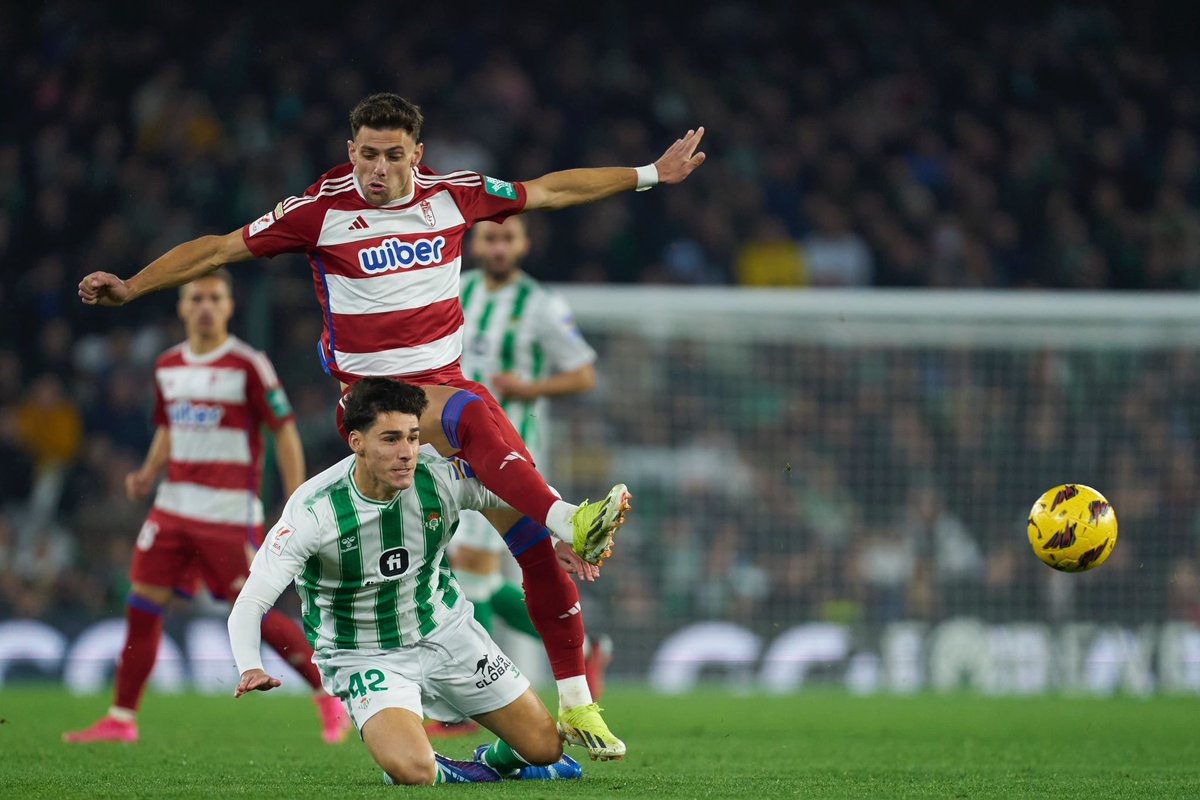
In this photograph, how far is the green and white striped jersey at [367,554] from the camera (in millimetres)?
5492

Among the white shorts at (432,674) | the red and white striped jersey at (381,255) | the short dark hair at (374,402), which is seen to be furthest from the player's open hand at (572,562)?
the red and white striped jersey at (381,255)

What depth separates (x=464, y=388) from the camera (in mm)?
6211

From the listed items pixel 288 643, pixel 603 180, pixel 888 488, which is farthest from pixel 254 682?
pixel 888 488

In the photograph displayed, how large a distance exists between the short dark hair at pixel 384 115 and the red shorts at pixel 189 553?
9.20ft

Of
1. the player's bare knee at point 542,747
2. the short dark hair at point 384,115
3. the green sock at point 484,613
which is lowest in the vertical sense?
the player's bare knee at point 542,747

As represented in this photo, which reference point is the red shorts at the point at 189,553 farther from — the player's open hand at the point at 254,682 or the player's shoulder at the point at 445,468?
the player's open hand at the point at 254,682

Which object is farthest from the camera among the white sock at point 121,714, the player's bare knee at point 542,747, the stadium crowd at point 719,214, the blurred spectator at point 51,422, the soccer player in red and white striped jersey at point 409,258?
the blurred spectator at point 51,422

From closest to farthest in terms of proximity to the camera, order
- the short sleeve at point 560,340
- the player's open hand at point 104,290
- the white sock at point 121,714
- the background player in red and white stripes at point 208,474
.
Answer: the player's open hand at point 104,290 < the white sock at point 121,714 < the background player in red and white stripes at point 208,474 < the short sleeve at point 560,340

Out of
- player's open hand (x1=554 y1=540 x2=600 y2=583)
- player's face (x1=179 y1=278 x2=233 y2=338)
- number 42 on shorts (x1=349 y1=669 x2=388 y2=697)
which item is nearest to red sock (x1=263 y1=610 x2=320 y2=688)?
player's face (x1=179 y1=278 x2=233 y2=338)

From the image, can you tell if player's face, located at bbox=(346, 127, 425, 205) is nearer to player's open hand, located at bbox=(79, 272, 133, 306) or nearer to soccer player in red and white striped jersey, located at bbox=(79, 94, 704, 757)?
soccer player in red and white striped jersey, located at bbox=(79, 94, 704, 757)

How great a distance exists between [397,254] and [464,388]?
563mm

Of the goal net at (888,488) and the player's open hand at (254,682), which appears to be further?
the goal net at (888,488)

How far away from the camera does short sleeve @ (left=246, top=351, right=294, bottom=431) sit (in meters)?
8.20

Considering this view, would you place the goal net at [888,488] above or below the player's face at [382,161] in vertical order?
below
